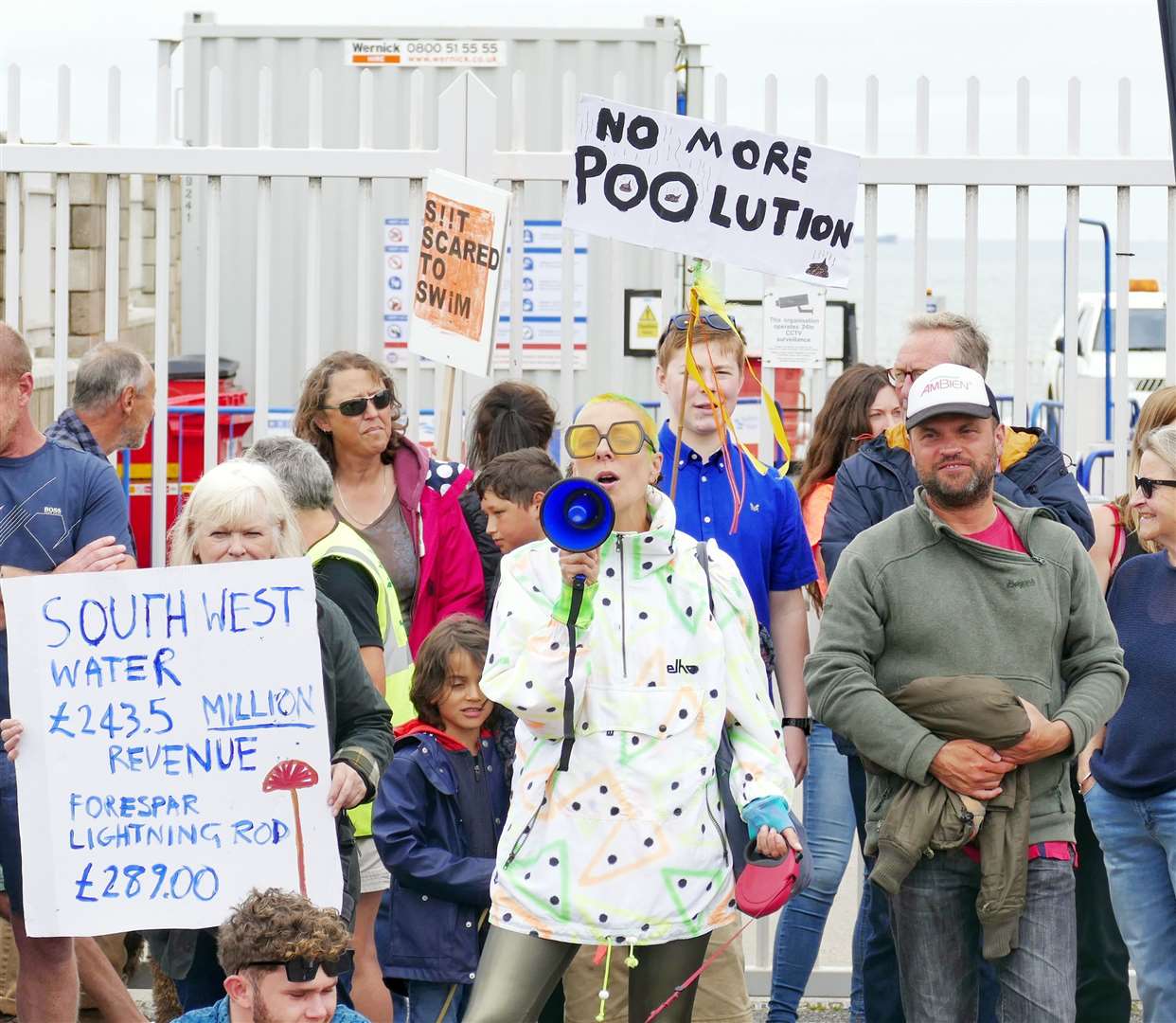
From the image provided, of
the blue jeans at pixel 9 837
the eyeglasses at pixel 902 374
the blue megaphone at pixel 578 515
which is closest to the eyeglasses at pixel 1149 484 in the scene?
the eyeglasses at pixel 902 374

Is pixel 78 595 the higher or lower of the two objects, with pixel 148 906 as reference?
higher

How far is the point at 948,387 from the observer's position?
13.9ft

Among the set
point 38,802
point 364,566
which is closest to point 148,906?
point 38,802

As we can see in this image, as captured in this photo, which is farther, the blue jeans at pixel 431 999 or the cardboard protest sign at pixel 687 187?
the cardboard protest sign at pixel 687 187

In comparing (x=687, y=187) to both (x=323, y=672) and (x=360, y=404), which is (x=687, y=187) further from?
(x=323, y=672)

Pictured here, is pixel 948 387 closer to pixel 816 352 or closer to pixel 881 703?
pixel 881 703

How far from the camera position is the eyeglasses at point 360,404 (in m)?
5.30

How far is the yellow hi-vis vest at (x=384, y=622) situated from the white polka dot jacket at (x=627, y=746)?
2.75ft

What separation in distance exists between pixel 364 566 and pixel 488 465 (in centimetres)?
63

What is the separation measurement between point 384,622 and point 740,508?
1.00 m

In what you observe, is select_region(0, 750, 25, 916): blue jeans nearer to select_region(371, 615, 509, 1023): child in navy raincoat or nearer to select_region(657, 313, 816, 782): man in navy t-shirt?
select_region(371, 615, 509, 1023): child in navy raincoat

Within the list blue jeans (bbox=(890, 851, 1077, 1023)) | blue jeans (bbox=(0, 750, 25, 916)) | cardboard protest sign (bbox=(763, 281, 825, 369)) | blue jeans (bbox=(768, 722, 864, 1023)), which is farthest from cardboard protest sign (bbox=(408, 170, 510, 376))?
blue jeans (bbox=(890, 851, 1077, 1023))

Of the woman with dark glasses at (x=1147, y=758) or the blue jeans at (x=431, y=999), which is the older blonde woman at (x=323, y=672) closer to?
the blue jeans at (x=431, y=999)

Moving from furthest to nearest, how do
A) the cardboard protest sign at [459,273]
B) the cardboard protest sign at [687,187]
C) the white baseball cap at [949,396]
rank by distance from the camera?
the cardboard protest sign at [459,273]
the cardboard protest sign at [687,187]
the white baseball cap at [949,396]
